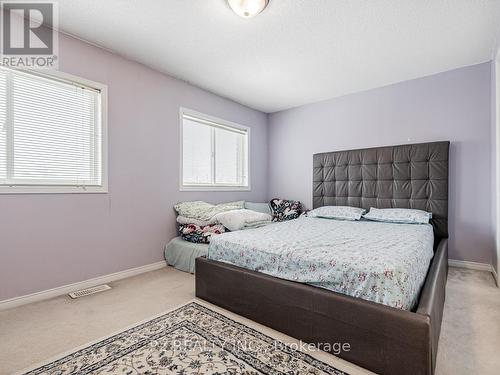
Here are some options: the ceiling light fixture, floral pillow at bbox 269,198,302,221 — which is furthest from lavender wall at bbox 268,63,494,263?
the ceiling light fixture

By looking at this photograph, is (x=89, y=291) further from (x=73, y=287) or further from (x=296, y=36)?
(x=296, y=36)

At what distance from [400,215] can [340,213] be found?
691mm

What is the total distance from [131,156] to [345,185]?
291 cm

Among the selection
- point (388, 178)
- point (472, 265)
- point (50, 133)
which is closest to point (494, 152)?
point (388, 178)

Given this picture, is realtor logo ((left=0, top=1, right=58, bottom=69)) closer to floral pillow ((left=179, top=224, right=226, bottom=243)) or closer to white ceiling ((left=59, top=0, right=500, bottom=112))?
white ceiling ((left=59, top=0, right=500, bottom=112))

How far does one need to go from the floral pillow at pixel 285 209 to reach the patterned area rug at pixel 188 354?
2526 millimetres

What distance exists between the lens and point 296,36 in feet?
7.93

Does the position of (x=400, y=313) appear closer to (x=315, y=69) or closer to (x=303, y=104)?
(x=315, y=69)

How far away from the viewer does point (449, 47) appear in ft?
8.59

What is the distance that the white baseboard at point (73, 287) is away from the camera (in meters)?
2.10

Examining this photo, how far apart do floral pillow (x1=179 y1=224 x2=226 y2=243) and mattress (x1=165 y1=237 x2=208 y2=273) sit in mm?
56

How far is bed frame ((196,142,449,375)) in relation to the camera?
1219 millimetres

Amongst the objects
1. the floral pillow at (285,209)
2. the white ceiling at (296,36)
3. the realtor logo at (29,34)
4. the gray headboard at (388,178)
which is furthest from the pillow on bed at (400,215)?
Result: the realtor logo at (29,34)

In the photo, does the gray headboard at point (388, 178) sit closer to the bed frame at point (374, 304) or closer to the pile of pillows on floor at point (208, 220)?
the bed frame at point (374, 304)
